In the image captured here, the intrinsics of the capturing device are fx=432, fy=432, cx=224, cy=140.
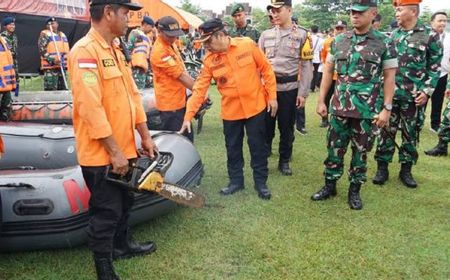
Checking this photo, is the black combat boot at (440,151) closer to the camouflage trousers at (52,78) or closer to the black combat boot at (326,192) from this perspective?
the black combat boot at (326,192)

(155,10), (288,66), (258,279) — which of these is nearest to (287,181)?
(288,66)

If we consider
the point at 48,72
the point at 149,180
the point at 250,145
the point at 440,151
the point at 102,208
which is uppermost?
the point at 149,180

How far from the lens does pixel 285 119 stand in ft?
15.3

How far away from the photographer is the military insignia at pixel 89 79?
7.23ft

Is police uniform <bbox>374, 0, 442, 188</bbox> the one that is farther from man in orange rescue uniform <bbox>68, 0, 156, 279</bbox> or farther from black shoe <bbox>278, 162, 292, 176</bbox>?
man in orange rescue uniform <bbox>68, 0, 156, 279</bbox>

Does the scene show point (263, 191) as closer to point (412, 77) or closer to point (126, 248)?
point (126, 248)

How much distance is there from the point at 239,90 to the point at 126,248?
166 cm

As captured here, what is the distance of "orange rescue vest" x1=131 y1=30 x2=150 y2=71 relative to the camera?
724cm

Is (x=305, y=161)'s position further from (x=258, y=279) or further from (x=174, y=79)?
(x=258, y=279)

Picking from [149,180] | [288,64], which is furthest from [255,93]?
[149,180]

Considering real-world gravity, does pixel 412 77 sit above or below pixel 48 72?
above

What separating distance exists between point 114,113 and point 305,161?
3274 mm

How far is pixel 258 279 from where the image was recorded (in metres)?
2.73

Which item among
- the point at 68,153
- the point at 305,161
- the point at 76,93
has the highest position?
the point at 76,93
